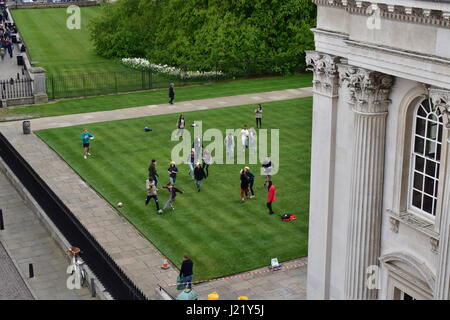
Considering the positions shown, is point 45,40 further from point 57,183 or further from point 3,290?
point 3,290

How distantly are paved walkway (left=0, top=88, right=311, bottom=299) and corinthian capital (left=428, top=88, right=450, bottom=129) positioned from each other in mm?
8243

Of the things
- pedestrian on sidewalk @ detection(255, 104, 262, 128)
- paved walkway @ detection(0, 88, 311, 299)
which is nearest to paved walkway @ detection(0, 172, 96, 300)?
paved walkway @ detection(0, 88, 311, 299)

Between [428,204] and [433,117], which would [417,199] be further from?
[433,117]

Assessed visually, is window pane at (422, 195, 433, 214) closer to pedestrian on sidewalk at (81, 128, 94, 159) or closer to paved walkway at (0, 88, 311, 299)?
paved walkway at (0, 88, 311, 299)

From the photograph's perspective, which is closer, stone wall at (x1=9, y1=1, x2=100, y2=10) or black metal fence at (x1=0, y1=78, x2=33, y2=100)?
black metal fence at (x1=0, y1=78, x2=33, y2=100)

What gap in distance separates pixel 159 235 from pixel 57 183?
298 inches

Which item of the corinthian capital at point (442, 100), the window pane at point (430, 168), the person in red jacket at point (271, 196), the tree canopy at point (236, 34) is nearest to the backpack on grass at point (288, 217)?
the person in red jacket at point (271, 196)

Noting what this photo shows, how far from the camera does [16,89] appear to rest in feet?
157

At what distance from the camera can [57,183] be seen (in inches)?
1234

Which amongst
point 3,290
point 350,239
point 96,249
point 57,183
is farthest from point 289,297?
point 57,183

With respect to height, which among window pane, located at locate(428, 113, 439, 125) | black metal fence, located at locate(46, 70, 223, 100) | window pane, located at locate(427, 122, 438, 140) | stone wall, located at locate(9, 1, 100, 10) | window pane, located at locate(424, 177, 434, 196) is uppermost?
window pane, located at locate(428, 113, 439, 125)

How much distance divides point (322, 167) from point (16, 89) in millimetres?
33492

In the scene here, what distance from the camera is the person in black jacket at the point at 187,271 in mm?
20619

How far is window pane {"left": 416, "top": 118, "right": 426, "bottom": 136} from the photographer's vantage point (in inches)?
640
